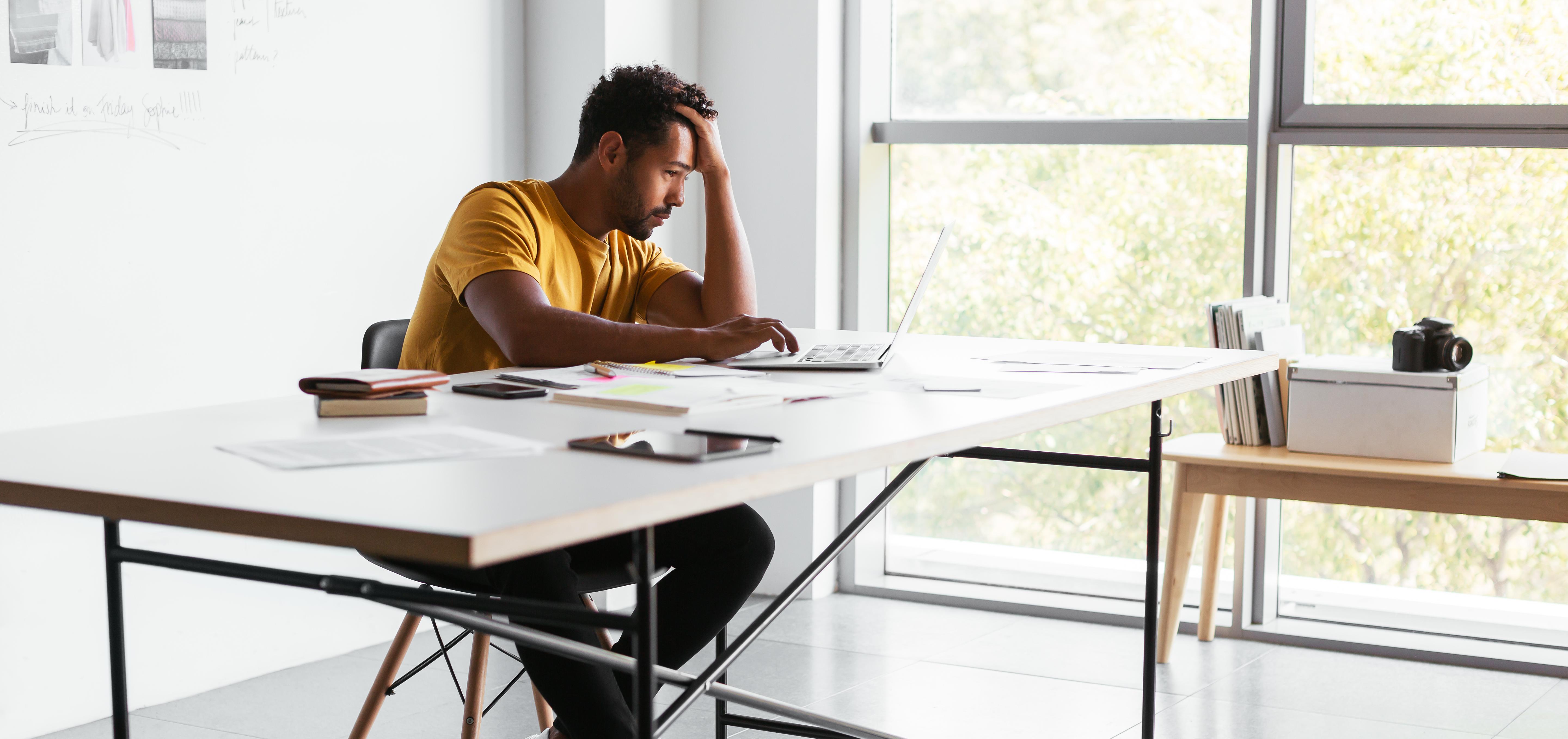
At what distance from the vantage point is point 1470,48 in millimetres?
3236

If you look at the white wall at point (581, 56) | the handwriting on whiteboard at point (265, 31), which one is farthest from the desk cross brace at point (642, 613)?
the white wall at point (581, 56)

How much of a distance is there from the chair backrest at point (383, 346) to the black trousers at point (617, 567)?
1.62 feet

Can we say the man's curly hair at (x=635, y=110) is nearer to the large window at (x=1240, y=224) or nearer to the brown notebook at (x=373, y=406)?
the brown notebook at (x=373, y=406)

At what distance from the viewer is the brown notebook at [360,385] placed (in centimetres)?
164

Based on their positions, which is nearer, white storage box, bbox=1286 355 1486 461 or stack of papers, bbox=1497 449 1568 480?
stack of papers, bbox=1497 449 1568 480

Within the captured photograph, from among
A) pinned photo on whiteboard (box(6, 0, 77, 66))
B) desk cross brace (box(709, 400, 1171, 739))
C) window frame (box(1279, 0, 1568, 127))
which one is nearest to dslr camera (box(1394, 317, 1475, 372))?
window frame (box(1279, 0, 1568, 127))

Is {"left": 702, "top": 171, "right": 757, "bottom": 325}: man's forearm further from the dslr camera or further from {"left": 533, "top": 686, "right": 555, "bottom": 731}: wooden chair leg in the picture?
the dslr camera

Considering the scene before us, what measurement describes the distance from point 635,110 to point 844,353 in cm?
62

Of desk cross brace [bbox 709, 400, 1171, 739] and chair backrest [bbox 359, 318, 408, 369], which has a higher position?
chair backrest [bbox 359, 318, 408, 369]

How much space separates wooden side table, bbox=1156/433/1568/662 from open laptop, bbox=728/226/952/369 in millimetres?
1031

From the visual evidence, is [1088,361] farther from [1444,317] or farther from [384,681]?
[1444,317]

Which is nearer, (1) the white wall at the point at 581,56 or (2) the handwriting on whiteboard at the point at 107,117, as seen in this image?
(2) the handwriting on whiteboard at the point at 107,117

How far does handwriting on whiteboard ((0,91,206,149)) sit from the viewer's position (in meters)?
2.62

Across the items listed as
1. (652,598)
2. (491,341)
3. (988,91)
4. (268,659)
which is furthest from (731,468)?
(988,91)
